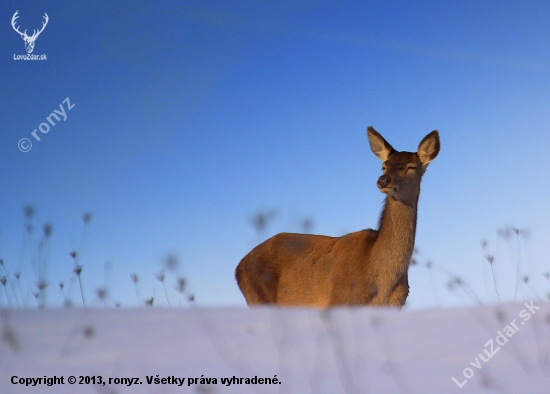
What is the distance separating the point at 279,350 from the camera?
370 centimetres

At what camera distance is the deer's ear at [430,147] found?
377 inches

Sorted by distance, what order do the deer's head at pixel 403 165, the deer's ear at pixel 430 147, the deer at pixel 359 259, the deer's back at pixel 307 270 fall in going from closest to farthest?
the deer at pixel 359 259
the deer's head at pixel 403 165
the deer's back at pixel 307 270
the deer's ear at pixel 430 147

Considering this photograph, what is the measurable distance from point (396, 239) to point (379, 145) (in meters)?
1.90

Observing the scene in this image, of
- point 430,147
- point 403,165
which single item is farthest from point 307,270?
point 430,147

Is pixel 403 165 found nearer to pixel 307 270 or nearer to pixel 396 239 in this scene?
pixel 396 239

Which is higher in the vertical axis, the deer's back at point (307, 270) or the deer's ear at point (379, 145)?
the deer's ear at point (379, 145)

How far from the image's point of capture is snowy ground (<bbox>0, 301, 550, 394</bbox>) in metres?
3.26

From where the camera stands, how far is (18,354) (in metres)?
3.71

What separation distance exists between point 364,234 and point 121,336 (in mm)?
6395

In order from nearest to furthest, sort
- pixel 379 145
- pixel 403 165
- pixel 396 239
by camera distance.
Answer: pixel 396 239, pixel 403 165, pixel 379 145

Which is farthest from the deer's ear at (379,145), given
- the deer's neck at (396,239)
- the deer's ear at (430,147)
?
the deer's neck at (396,239)

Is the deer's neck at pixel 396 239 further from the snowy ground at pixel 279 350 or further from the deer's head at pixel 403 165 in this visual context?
the snowy ground at pixel 279 350

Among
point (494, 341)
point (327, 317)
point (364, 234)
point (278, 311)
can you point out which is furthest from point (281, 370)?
point (364, 234)

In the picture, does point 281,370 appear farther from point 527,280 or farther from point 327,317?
point 527,280
